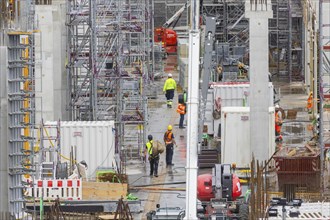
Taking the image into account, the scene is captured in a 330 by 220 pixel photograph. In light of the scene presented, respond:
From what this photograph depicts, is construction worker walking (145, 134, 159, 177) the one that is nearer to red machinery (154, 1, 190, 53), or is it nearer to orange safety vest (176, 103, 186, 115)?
orange safety vest (176, 103, 186, 115)

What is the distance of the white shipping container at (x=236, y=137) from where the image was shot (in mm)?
51375

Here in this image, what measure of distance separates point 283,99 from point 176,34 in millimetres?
17015

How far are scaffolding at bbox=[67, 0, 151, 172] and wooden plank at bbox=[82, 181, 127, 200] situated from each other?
22.4 feet

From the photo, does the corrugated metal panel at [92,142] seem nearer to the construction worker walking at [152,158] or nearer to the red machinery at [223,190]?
the construction worker walking at [152,158]

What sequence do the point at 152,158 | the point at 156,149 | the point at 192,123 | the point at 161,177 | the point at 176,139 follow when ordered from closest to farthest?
the point at 192,123
the point at 156,149
the point at 152,158
the point at 161,177
the point at 176,139

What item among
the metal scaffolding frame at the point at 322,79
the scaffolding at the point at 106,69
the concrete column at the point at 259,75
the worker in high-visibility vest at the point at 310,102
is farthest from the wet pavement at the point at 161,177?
the worker in high-visibility vest at the point at 310,102

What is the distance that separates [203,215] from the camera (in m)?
42.8

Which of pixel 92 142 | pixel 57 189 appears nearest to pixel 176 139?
pixel 92 142

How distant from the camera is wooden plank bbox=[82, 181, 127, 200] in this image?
46531 millimetres

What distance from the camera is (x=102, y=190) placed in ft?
153

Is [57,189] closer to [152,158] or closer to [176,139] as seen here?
[152,158]

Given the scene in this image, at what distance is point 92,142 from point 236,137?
4302mm

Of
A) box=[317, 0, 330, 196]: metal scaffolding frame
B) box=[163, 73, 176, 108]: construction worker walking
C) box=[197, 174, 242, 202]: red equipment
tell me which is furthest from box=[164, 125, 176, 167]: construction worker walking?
box=[163, 73, 176, 108]: construction worker walking

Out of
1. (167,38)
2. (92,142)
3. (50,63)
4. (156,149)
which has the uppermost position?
(167,38)
